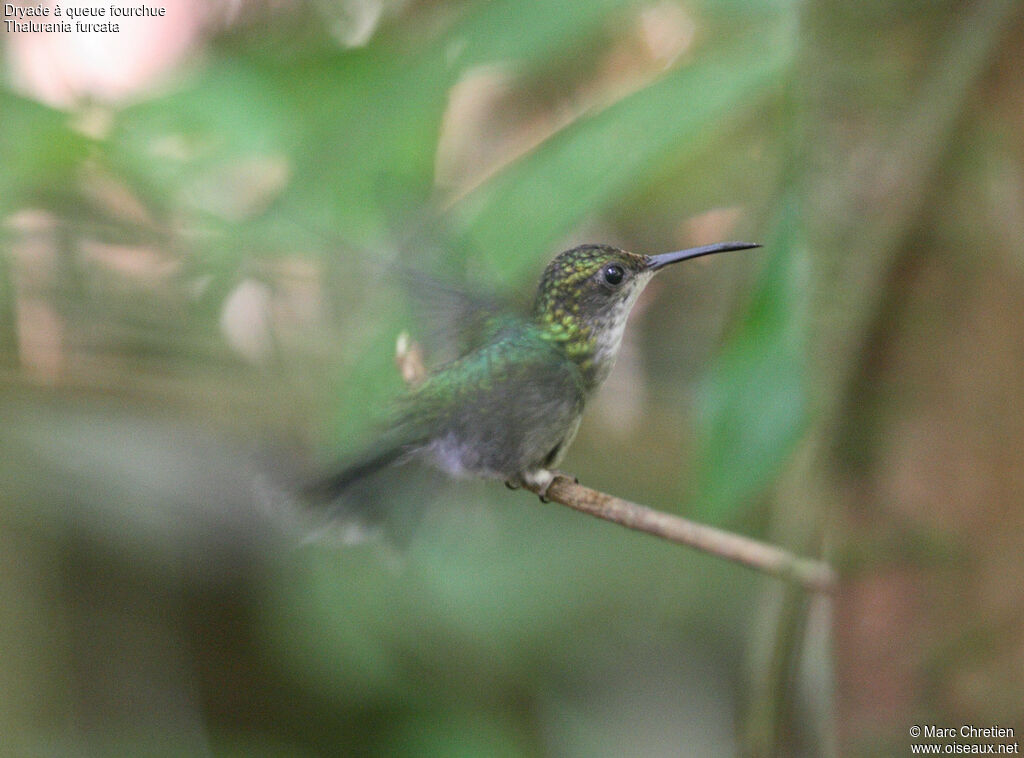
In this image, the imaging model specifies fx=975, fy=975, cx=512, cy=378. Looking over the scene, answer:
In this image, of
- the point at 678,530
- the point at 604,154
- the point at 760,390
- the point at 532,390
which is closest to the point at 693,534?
the point at 678,530

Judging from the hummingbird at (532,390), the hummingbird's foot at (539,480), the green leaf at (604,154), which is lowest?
the hummingbird's foot at (539,480)

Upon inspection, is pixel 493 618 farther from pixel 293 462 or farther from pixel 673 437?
pixel 293 462

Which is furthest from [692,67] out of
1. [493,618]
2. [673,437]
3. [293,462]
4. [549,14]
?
[673,437]

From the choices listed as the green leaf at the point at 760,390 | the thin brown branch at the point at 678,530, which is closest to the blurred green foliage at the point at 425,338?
the green leaf at the point at 760,390

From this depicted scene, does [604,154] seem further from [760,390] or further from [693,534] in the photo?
[693,534]

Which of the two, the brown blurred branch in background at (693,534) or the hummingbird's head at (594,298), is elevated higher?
the hummingbird's head at (594,298)

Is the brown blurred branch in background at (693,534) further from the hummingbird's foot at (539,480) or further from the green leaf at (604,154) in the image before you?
the green leaf at (604,154)
